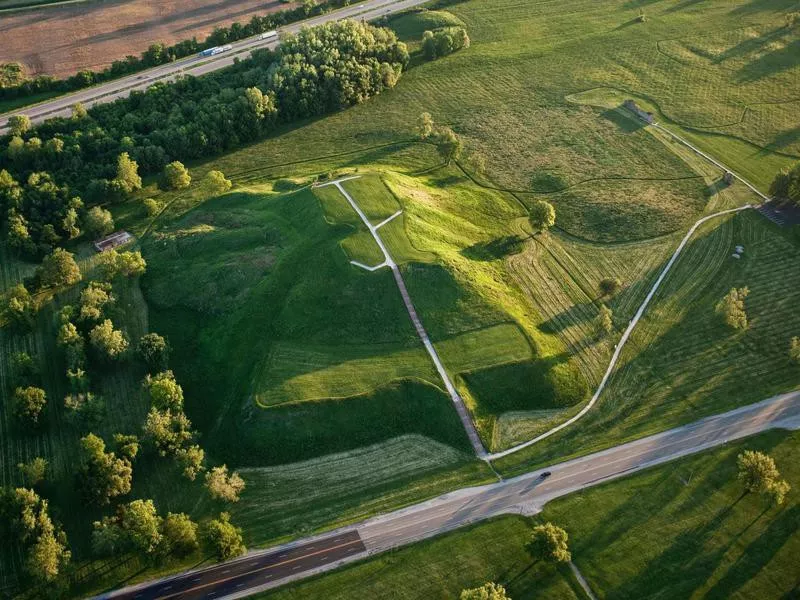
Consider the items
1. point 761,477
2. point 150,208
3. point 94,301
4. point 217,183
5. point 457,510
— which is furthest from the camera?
point 217,183

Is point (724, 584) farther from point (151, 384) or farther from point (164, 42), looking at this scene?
point (164, 42)

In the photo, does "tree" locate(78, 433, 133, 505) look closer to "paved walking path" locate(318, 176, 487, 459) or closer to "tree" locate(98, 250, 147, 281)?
"tree" locate(98, 250, 147, 281)

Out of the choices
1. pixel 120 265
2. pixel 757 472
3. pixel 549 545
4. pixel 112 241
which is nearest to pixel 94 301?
pixel 120 265

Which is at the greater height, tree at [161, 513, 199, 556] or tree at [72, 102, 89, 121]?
tree at [72, 102, 89, 121]

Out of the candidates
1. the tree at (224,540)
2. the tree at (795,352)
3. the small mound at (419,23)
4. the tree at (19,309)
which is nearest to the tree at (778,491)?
the tree at (795,352)

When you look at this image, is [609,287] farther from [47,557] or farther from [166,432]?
[47,557]

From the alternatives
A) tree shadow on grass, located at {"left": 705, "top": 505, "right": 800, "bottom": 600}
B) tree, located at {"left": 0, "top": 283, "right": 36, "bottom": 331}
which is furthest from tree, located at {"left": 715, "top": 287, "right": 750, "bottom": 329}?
tree, located at {"left": 0, "top": 283, "right": 36, "bottom": 331}

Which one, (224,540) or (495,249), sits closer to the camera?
(224,540)

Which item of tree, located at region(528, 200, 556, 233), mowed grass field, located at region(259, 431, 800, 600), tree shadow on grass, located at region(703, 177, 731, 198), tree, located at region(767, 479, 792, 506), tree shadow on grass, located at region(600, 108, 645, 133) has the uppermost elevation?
tree shadow on grass, located at region(600, 108, 645, 133)
